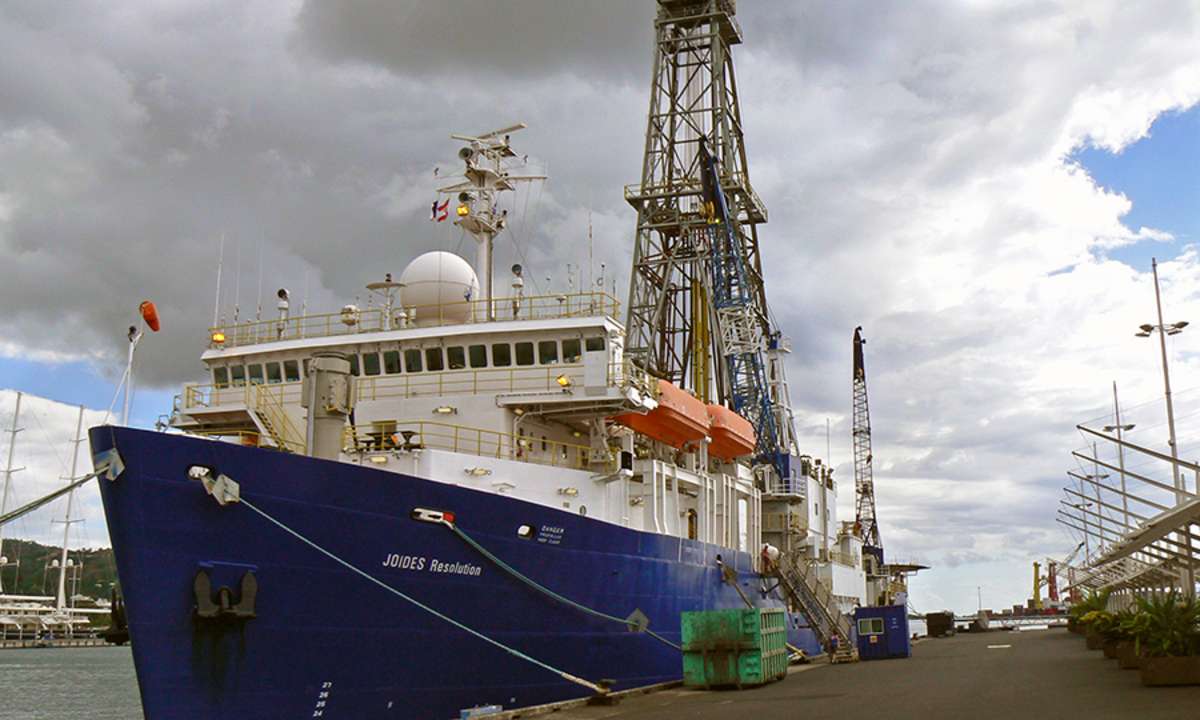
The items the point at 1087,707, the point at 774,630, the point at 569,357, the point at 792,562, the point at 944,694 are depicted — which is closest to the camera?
the point at 1087,707

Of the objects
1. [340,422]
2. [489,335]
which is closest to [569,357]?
[489,335]

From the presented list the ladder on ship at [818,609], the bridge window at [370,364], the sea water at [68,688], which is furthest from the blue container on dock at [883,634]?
the sea water at [68,688]

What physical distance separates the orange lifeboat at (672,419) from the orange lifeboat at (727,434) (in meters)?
1.56

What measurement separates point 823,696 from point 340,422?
32.7ft

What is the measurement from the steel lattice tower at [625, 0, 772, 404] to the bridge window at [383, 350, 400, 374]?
23765 mm

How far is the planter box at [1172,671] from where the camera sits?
18266 millimetres

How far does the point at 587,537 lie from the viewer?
19500 mm

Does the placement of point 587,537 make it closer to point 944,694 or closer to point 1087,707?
point 944,694

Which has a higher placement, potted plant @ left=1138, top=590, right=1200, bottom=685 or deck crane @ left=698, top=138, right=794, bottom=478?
deck crane @ left=698, top=138, right=794, bottom=478

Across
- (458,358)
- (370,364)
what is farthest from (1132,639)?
(370,364)

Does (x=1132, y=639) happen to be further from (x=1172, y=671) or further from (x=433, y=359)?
(x=433, y=359)

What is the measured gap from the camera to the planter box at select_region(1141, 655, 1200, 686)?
18.3 meters

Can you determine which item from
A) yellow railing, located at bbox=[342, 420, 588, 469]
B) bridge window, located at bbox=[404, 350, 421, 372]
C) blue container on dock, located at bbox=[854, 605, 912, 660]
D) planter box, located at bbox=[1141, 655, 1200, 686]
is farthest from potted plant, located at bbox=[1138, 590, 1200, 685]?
blue container on dock, located at bbox=[854, 605, 912, 660]

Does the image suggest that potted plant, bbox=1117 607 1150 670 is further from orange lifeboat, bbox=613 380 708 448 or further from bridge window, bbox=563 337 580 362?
bridge window, bbox=563 337 580 362
